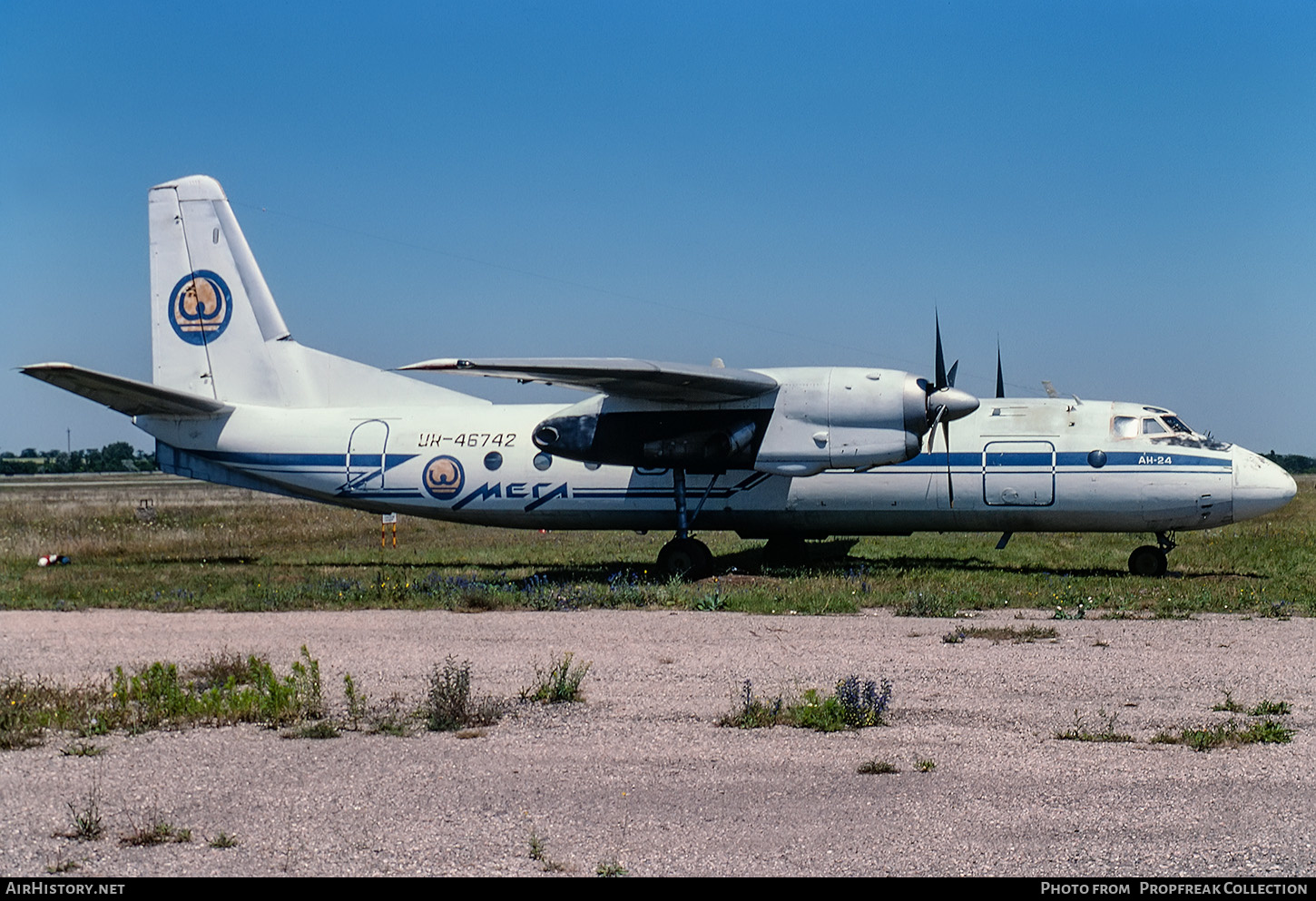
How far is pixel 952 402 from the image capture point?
62.8ft

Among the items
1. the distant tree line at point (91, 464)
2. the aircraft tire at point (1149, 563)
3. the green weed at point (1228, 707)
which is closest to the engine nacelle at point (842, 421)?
the aircraft tire at point (1149, 563)

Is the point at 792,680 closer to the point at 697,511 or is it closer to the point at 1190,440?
the point at 697,511

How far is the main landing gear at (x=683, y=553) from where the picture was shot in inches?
816

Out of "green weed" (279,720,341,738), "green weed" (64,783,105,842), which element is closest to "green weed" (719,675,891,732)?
"green weed" (279,720,341,738)

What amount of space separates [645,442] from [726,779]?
13.1 metres

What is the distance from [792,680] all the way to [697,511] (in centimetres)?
1058

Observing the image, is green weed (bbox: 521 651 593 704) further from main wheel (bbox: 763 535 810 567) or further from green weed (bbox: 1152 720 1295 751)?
main wheel (bbox: 763 535 810 567)

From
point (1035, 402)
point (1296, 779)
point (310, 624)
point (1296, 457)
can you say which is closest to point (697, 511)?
point (1035, 402)

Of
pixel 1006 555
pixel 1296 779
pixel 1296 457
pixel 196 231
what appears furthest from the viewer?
pixel 1296 457

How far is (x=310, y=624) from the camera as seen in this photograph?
14773 millimetres

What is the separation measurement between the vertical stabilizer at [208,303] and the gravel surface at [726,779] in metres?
11.8

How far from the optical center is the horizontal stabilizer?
64.7 ft

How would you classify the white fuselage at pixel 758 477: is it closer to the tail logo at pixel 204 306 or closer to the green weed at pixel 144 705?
the tail logo at pixel 204 306

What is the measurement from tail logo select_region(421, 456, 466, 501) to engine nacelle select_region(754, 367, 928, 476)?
6098 mm
